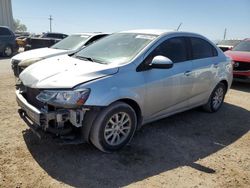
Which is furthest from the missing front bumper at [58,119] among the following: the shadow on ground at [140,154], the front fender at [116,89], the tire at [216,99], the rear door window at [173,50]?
the tire at [216,99]

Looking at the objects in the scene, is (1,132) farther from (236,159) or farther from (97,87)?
(236,159)

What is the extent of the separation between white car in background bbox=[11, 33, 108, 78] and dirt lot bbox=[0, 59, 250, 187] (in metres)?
2.36

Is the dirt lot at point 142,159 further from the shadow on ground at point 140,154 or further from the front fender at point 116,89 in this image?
the front fender at point 116,89

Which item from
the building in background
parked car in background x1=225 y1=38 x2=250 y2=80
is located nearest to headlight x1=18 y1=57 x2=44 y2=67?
parked car in background x1=225 y1=38 x2=250 y2=80

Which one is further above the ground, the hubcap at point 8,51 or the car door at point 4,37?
the car door at point 4,37

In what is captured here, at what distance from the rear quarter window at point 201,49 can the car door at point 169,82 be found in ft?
0.96

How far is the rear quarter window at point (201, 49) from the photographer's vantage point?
5.45 metres

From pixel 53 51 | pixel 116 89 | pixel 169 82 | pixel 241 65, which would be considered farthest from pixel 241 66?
pixel 116 89

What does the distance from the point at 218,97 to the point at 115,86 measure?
131 inches

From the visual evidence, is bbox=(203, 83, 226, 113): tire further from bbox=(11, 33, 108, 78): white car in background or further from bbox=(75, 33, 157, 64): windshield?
bbox=(11, 33, 108, 78): white car in background

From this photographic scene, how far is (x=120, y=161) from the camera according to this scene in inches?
154

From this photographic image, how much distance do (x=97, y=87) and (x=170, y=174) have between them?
1.43 m

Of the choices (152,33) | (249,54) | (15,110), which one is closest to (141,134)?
(152,33)

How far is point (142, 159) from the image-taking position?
4023mm
